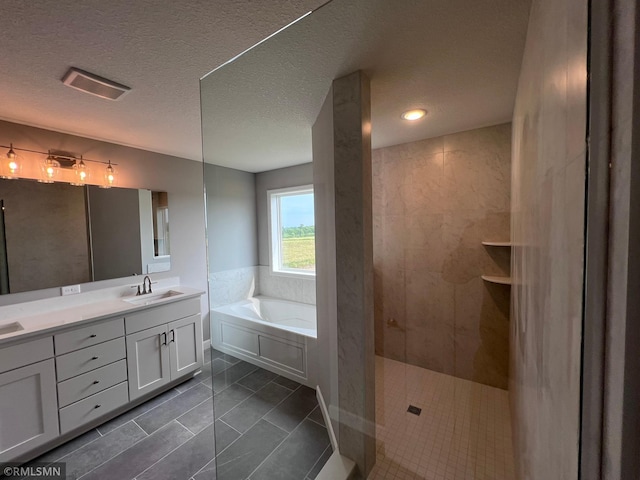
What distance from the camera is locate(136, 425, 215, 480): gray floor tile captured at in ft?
5.23

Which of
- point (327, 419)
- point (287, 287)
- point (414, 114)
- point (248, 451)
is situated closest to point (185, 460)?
point (248, 451)

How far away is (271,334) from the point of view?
254 centimetres

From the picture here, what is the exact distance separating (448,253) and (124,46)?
8.12 ft

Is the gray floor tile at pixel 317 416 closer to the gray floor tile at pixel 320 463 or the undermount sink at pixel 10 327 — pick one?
the gray floor tile at pixel 320 463

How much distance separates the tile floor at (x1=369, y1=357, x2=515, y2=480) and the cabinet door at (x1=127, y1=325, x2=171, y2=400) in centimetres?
199

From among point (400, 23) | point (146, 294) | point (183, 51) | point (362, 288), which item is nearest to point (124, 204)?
point (146, 294)

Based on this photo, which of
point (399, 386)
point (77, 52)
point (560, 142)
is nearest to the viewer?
point (560, 142)

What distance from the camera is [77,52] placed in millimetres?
1236

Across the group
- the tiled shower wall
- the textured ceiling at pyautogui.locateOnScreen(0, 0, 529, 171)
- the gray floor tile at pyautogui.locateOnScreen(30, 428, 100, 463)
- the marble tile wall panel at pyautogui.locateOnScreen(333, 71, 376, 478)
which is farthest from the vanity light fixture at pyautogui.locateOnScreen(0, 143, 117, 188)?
the tiled shower wall

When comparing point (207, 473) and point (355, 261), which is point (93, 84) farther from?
point (207, 473)

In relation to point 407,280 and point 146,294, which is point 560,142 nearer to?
point 407,280

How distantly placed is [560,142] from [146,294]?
10.6ft

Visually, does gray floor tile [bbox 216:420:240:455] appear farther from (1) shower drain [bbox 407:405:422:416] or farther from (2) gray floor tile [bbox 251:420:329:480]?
(1) shower drain [bbox 407:405:422:416]

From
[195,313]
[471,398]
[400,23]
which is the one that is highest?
[400,23]
